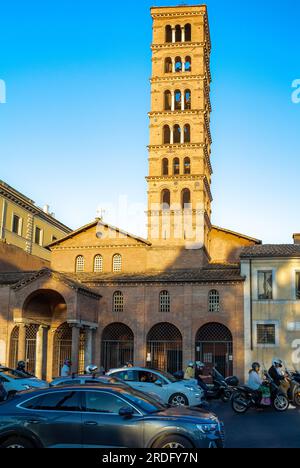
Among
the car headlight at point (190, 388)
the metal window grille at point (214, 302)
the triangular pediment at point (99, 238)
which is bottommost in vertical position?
the car headlight at point (190, 388)

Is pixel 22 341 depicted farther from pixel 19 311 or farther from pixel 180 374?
pixel 180 374

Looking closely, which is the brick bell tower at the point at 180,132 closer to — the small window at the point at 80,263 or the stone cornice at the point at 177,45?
the stone cornice at the point at 177,45

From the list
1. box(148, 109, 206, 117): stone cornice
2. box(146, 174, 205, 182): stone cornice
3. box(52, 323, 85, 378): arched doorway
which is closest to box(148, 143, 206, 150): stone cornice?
box(146, 174, 205, 182): stone cornice

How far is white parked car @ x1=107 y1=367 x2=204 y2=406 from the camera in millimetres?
21891

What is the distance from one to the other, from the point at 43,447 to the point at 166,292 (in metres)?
28.2

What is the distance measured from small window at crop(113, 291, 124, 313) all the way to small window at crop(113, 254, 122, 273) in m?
2.78

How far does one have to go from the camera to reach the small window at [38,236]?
62.5 metres

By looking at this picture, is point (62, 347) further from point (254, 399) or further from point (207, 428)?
point (207, 428)

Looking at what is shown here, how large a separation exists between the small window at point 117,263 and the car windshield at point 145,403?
29950 mm

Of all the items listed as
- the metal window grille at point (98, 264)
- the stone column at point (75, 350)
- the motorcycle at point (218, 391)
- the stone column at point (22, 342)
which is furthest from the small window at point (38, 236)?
the motorcycle at point (218, 391)

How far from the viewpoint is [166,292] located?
38594 millimetres

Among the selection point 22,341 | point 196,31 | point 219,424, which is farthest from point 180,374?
point 196,31

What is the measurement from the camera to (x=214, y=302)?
124ft
